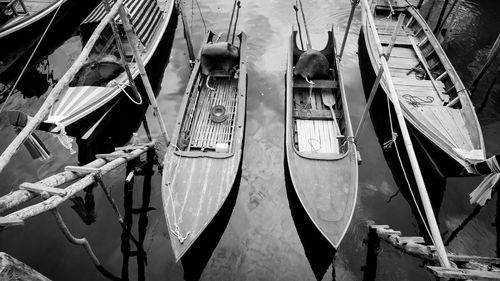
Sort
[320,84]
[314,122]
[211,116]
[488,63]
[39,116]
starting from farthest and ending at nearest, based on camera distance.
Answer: [320,84]
[488,63]
[211,116]
[314,122]
[39,116]

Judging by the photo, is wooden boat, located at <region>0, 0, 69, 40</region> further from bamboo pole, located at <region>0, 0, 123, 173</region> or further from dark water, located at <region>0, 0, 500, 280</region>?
bamboo pole, located at <region>0, 0, 123, 173</region>

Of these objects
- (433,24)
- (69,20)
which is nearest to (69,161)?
(69,20)

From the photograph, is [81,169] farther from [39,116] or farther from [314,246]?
[314,246]

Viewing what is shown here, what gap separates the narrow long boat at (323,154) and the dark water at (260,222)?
0.93m

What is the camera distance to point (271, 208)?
8.35 meters

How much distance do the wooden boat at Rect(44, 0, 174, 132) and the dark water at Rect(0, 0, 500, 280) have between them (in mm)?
1635

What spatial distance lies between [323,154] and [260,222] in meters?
2.56

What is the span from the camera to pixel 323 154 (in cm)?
759

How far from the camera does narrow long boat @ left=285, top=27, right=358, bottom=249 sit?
253 inches

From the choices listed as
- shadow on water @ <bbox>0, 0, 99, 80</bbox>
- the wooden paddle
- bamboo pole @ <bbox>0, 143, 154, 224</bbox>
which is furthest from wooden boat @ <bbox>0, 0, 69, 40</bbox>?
the wooden paddle

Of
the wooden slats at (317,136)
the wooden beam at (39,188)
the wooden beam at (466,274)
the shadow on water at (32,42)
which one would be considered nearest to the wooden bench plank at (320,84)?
the wooden slats at (317,136)

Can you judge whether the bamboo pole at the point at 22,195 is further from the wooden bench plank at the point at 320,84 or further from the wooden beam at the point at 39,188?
the wooden bench plank at the point at 320,84

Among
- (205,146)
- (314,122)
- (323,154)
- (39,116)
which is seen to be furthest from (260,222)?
(39,116)

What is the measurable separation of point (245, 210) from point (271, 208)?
0.75 meters
